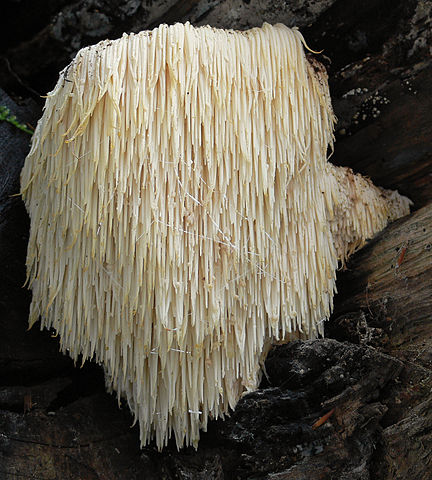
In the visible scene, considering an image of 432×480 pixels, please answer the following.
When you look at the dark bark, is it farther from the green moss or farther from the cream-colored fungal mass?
the cream-colored fungal mass

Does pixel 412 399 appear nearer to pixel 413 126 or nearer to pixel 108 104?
pixel 413 126

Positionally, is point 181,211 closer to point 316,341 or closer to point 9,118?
point 316,341

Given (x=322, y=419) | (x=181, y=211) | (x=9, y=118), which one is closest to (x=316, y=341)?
(x=322, y=419)

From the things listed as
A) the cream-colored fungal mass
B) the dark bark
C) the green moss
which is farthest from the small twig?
the green moss

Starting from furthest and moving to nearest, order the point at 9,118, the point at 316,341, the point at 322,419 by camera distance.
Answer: the point at 9,118 < the point at 316,341 < the point at 322,419

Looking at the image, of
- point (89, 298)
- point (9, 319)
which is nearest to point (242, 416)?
point (89, 298)
